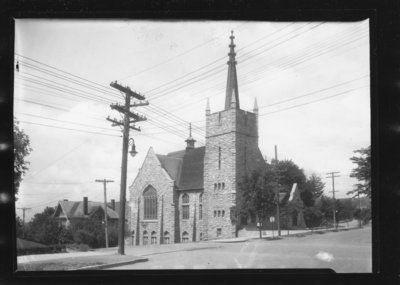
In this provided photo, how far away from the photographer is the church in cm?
2406

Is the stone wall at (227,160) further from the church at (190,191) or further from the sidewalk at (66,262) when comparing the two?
the sidewalk at (66,262)

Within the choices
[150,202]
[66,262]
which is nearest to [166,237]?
[150,202]

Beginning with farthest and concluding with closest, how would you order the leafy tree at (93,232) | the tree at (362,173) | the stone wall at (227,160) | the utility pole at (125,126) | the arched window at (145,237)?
1. the arched window at (145,237)
2. the stone wall at (227,160)
3. the leafy tree at (93,232)
4. the utility pole at (125,126)
5. the tree at (362,173)

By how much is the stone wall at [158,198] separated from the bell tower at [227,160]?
317 inches

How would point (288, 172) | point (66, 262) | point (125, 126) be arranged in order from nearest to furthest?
point (66, 262) → point (125, 126) → point (288, 172)

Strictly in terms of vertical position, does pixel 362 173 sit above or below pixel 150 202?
above

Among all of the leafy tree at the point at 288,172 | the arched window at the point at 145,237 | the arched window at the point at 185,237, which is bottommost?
the arched window at the point at 145,237

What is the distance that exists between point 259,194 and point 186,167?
41.6 ft

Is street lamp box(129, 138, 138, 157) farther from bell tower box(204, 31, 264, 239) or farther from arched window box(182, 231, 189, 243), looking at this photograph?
arched window box(182, 231, 189, 243)

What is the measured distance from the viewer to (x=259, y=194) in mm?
22453

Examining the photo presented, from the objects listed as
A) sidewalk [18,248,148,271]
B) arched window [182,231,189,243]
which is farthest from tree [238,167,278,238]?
sidewalk [18,248,148,271]

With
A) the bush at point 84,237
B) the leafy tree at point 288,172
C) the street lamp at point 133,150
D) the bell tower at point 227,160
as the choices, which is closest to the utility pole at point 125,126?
the street lamp at point 133,150

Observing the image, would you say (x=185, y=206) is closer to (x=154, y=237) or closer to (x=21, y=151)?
(x=154, y=237)

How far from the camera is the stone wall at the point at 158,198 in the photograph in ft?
→ 109
